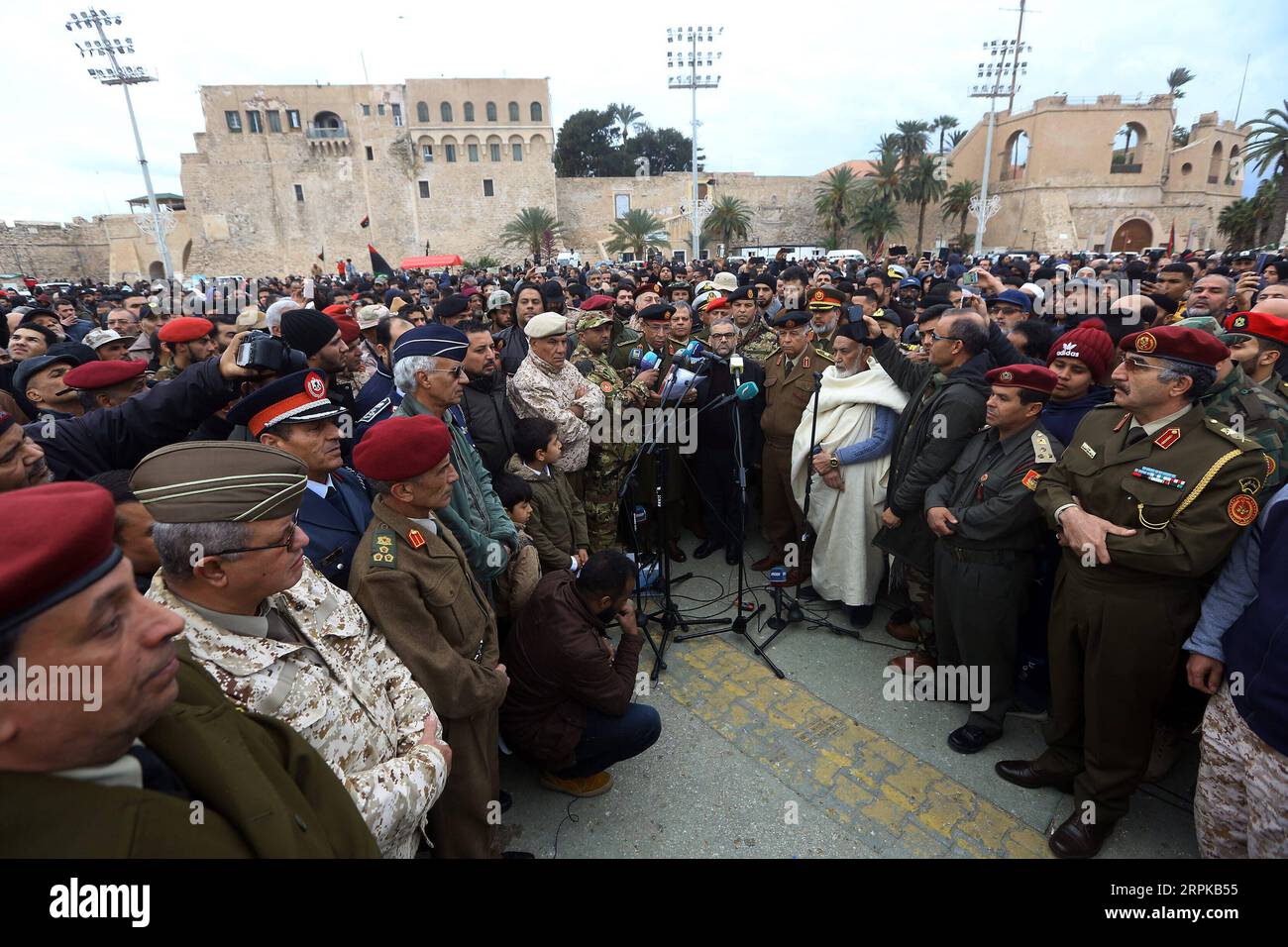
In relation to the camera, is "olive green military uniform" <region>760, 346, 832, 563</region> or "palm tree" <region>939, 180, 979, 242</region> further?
"palm tree" <region>939, 180, 979, 242</region>

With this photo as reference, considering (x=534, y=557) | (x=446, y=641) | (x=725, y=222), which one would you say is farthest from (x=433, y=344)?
(x=725, y=222)

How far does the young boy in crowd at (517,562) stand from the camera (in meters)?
3.40

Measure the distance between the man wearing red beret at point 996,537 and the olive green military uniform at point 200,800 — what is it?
10.1ft

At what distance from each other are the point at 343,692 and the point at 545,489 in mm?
2155

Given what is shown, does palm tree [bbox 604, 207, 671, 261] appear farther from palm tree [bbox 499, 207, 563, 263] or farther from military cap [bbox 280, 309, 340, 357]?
military cap [bbox 280, 309, 340, 357]

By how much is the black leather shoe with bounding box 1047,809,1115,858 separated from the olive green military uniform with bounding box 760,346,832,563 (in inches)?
98.2

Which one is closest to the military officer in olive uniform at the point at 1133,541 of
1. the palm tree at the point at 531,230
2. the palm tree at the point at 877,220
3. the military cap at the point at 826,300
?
the military cap at the point at 826,300

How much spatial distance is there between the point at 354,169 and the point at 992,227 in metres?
45.9

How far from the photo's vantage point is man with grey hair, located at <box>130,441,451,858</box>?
5.19ft

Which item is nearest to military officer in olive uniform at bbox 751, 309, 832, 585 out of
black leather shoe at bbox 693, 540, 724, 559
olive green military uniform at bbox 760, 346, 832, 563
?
olive green military uniform at bbox 760, 346, 832, 563

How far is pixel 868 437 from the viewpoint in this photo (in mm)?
4402

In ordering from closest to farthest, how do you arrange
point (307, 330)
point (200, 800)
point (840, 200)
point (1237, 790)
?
1. point (200, 800)
2. point (1237, 790)
3. point (307, 330)
4. point (840, 200)

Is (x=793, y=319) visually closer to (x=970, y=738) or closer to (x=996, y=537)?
(x=996, y=537)

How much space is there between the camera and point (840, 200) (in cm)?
3997
